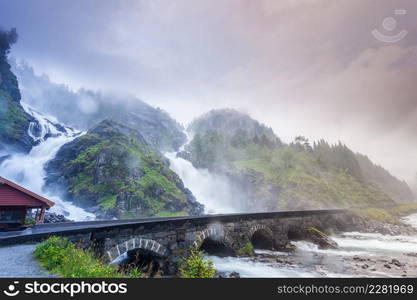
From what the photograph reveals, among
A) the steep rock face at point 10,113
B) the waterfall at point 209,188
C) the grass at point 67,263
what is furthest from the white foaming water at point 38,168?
the grass at point 67,263

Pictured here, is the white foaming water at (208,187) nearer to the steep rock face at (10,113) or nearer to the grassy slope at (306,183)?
the grassy slope at (306,183)

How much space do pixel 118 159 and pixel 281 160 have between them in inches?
3326

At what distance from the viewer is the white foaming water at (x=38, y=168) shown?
189 ft

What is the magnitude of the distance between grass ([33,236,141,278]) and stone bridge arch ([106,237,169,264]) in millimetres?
2665

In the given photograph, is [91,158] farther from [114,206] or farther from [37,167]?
[114,206]

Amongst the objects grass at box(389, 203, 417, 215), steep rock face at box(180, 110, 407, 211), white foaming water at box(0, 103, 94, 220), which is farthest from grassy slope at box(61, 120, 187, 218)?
grass at box(389, 203, 417, 215)

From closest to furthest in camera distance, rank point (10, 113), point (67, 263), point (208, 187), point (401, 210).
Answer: point (67, 263), point (10, 113), point (401, 210), point (208, 187)

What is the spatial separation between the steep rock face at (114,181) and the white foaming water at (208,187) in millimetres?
9608

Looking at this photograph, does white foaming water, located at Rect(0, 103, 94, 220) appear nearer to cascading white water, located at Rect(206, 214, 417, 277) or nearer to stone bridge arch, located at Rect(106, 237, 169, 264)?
cascading white water, located at Rect(206, 214, 417, 277)

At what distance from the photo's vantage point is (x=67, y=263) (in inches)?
340

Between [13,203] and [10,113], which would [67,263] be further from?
[10,113]

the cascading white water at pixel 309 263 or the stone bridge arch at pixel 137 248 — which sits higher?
the stone bridge arch at pixel 137 248

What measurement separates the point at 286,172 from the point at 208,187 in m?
40.3

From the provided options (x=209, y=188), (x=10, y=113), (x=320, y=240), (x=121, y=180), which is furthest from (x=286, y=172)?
(x=10, y=113)
